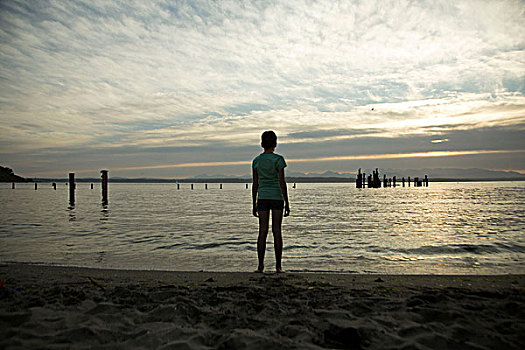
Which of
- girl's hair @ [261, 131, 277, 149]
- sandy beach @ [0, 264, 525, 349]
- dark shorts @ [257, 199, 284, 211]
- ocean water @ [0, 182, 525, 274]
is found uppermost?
girl's hair @ [261, 131, 277, 149]

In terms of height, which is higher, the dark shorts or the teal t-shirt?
the teal t-shirt

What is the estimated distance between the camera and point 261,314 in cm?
401

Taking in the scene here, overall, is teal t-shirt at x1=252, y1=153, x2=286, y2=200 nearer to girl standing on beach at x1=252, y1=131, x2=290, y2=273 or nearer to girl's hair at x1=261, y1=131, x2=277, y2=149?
girl standing on beach at x1=252, y1=131, x2=290, y2=273

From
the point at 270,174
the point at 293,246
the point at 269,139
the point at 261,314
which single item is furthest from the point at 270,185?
the point at 293,246

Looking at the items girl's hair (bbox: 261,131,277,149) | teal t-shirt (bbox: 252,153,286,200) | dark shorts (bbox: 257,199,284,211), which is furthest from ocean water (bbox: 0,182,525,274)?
girl's hair (bbox: 261,131,277,149)

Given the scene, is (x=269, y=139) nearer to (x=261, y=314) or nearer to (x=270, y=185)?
(x=270, y=185)

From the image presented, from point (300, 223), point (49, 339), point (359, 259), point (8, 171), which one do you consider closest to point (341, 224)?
point (300, 223)

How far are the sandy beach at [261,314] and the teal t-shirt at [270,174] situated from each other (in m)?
1.55

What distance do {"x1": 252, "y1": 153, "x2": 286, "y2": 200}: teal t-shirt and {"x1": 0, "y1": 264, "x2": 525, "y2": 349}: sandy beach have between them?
155 cm

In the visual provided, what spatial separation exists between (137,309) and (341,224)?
12.6m

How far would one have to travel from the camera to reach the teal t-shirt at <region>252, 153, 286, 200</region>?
6.41 m

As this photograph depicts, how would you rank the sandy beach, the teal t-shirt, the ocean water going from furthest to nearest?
the ocean water < the teal t-shirt < the sandy beach

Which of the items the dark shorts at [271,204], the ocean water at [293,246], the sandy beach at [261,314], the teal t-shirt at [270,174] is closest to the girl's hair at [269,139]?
the teal t-shirt at [270,174]

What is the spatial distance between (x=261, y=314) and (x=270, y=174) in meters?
2.92
